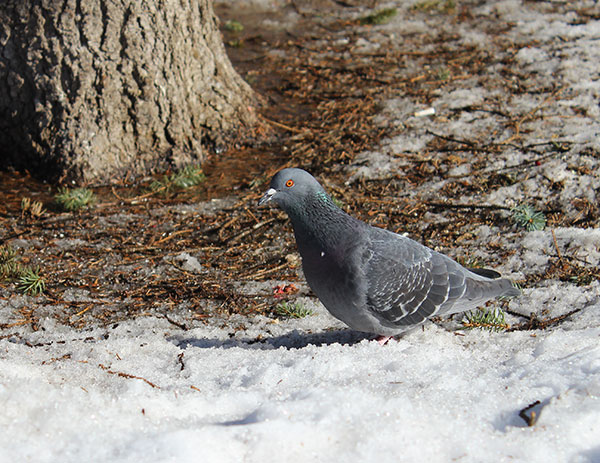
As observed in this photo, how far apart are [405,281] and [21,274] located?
2948 mm

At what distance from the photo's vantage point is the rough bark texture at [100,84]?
588cm

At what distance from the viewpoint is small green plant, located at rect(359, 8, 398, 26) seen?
9.90 m

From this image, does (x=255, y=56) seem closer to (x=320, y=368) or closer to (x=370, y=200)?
(x=370, y=200)

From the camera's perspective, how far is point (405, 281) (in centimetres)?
372

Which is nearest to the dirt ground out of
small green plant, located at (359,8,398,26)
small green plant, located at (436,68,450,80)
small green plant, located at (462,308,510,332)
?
small green plant, located at (436,68,450,80)

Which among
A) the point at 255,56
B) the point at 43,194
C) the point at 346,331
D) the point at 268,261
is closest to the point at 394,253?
the point at 346,331

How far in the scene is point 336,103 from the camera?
7.59 meters

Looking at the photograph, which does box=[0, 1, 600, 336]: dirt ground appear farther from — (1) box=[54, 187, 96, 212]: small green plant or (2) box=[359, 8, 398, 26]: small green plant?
(2) box=[359, 8, 398, 26]: small green plant

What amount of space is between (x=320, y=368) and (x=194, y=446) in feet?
3.18

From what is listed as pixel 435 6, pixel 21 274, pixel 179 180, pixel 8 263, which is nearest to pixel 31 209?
pixel 8 263

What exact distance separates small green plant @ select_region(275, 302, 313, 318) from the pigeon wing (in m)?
0.78

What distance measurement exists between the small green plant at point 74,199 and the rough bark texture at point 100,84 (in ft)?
1.46

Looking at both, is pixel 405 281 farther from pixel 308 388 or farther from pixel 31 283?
pixel 31 283

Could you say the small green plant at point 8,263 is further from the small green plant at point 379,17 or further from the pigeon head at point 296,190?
the small green plant at point 379,17
